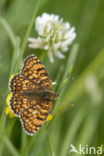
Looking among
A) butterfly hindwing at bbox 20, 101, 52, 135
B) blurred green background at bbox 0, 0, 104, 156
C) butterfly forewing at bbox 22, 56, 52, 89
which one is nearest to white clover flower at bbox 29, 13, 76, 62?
blurred green background at bbox 0, 0, 104, 156

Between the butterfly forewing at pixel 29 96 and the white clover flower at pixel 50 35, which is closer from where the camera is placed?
the butterfly forewing at pixel 29 96

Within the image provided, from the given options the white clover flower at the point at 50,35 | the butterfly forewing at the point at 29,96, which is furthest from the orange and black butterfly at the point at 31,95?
the white clover flower at the point at 50,35

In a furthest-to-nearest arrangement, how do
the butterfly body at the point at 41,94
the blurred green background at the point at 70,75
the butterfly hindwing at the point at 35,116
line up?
the blurred green background at the point at 70,75
the butterfly body at the point at 41,94
the butterfly hindwing at the point at 35,116

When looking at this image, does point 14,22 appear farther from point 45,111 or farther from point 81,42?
point 45,111

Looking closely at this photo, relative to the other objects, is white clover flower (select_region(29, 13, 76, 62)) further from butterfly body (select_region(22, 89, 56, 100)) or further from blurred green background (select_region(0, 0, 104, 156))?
butterfly body (select_region(22, 89, 56, 100))

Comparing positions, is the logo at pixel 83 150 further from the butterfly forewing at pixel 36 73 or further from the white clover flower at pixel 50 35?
the white clover flower at pixel 50 35
